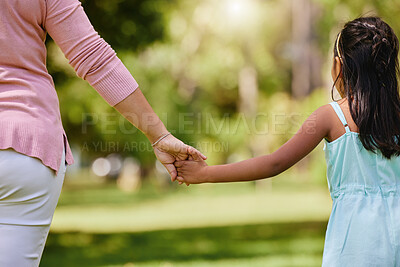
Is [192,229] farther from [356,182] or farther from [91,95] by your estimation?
[356,182]

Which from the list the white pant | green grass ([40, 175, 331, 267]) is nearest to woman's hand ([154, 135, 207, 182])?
the white pant

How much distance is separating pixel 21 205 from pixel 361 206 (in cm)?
149

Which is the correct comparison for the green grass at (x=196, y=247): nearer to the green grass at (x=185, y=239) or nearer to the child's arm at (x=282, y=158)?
the green grass at (x=185, y=239)

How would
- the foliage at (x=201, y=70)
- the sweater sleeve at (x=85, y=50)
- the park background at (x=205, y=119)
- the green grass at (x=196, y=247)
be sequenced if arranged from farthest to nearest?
the foliage at (x=201, y=70) < the park background at (x=205, y=119) < the green grass at (x=196, y=247) < the sweater sleeve at (x=85, y=50)

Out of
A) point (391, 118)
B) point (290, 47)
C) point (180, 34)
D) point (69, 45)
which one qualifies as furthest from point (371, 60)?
point (290, 47)

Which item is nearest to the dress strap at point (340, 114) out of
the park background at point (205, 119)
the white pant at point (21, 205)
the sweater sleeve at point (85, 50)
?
the sweater sleeve at point (85, 50)

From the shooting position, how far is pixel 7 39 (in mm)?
2248

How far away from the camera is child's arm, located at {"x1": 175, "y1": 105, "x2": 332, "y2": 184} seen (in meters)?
2.88

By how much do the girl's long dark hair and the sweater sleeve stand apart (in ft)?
3.46

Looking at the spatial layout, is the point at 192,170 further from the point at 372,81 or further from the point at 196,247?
the point at 196,247

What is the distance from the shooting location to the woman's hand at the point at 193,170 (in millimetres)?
3391

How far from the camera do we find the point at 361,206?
2775mm

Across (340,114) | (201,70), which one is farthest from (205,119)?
(340,114)

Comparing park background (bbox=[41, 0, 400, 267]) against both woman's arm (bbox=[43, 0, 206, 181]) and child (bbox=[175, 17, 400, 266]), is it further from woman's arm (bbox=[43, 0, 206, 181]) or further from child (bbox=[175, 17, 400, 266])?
woman's arm (bbox=[43, 0, 206, 181])
